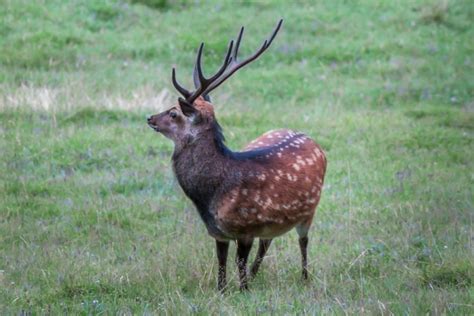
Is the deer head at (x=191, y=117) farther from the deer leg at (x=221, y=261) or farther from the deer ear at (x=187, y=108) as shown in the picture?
the deer leg at (x=221, y=261)

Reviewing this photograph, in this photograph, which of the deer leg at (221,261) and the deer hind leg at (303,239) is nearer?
the deer leg at (221,261)

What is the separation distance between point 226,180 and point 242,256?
563 millimetres

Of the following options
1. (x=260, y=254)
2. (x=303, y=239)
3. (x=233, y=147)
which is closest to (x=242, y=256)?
(x=260, y=254)

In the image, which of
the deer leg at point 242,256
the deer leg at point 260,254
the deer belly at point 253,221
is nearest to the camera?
the deer belly at point 253,221

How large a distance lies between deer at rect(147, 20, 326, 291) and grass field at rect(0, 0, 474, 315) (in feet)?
1.32

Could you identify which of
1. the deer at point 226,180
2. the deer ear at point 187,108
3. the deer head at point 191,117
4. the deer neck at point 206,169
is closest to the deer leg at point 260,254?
the deer at point 226,180

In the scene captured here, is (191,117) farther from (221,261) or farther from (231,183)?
(221,261)

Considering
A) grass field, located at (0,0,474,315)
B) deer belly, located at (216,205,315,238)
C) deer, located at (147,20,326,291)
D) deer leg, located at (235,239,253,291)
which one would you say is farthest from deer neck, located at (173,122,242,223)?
grass field, located at (0,0,474,315)

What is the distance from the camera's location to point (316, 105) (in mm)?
14414

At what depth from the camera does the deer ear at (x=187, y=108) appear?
23.0ft

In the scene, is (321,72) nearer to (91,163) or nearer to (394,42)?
(394,42)

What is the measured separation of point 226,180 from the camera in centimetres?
709

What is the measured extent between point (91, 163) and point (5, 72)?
4404 mm

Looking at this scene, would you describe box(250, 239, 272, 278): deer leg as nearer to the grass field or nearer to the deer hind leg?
the grass field
